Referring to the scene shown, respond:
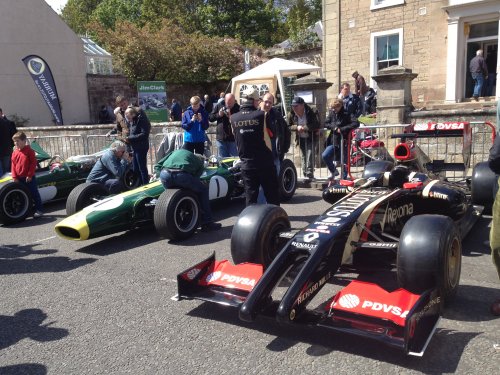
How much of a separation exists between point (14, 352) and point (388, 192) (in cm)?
355

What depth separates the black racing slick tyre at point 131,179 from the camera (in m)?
9.68

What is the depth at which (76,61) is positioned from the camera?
26.2 m

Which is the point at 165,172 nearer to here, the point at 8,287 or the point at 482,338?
the point at 8,287

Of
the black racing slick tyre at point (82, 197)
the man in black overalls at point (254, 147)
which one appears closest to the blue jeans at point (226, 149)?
the black racing slick tyre at point (82, 197)

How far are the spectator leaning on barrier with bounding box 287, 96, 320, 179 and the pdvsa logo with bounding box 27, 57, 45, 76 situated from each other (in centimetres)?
1690

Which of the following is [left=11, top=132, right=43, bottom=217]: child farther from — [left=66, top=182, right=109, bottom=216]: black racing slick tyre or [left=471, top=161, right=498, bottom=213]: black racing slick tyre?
[left=471, top=161, right=498, bottom=213]: black racing slick tyre

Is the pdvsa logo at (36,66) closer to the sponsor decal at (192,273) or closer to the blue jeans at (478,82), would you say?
the blue jeans at (478,82)

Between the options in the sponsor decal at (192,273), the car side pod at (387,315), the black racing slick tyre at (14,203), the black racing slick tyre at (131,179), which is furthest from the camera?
the black racing slick tyre at (131,179)

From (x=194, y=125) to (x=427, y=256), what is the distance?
252 inches

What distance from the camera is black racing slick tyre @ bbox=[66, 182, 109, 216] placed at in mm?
7438

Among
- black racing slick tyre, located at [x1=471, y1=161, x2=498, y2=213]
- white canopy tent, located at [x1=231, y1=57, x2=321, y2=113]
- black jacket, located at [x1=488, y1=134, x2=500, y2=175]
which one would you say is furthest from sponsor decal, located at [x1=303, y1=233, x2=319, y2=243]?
white canopy tent, located at [x1=231, y1=57, x2=321, y2=113]

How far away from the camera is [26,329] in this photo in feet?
13.6

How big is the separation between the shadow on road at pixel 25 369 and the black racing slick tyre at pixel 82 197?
3.99 metres

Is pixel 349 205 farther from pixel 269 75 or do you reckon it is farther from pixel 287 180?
pixel 269 75
